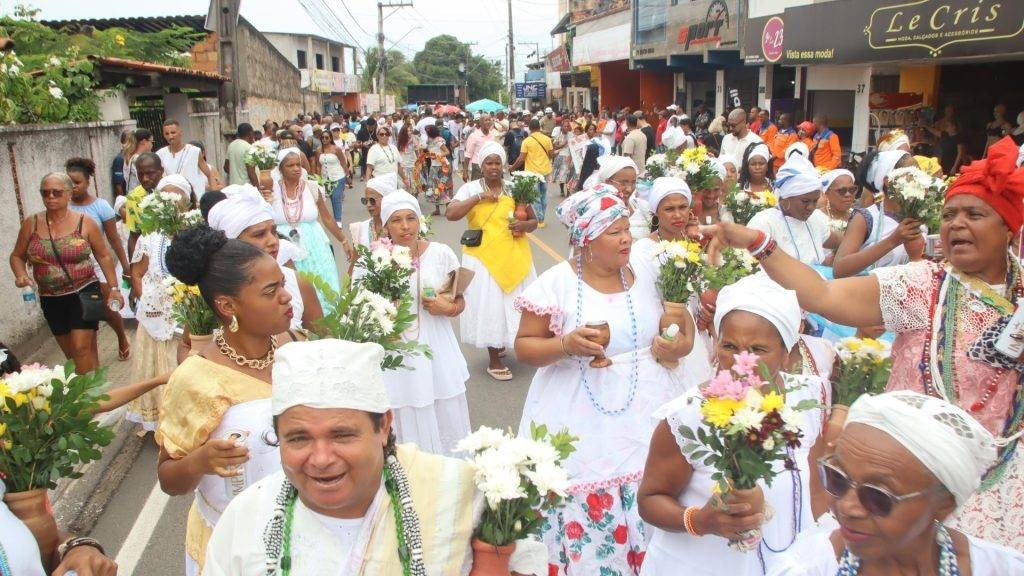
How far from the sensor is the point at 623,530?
4.12 metres

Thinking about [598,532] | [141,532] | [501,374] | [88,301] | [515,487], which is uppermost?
[515,487]

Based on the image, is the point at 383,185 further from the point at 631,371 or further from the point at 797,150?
the point at 797,150

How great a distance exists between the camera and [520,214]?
27.6 ft

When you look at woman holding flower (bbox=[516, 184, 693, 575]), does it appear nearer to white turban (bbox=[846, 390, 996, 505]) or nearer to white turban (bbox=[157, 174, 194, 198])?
white turban (bbox=[846, 390, 996, 505])

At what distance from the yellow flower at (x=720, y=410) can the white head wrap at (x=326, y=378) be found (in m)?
1.00

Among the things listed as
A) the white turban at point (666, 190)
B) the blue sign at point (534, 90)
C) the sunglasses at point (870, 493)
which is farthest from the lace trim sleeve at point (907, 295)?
the blue sign at point (534, 90)

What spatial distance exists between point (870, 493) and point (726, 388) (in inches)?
24.2

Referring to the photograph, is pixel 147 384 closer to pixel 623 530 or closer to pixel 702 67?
pixel 623 530

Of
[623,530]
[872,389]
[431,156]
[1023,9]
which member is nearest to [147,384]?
[623,530]

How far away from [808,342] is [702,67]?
1272 inches

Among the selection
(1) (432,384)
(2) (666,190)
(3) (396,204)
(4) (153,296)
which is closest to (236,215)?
(3) (396,204)

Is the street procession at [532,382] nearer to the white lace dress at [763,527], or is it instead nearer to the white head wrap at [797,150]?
the white lace dress at [763,527]

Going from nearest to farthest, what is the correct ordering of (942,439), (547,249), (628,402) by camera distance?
(942,439)
(628,402)
(547,249)

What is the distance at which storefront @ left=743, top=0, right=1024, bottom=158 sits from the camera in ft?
46.7
